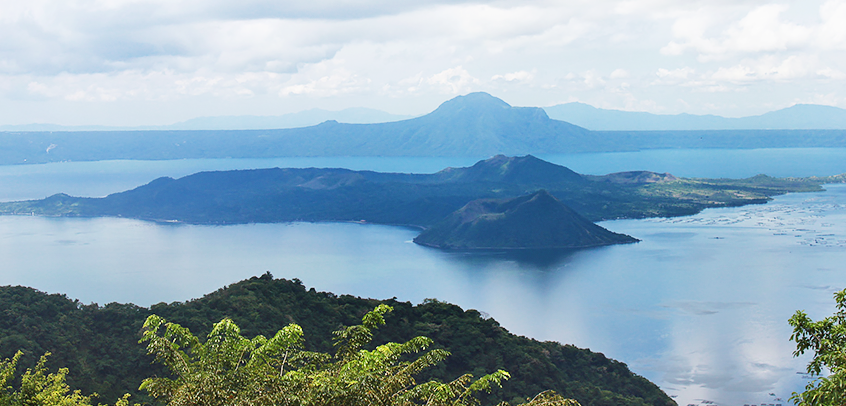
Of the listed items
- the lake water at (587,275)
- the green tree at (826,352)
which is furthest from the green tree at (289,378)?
the lake water at (587,275)

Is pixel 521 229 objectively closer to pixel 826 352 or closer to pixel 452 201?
pixel 452 201

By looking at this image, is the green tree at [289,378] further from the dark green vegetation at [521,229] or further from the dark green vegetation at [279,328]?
the dark green vegetation at [521,229]

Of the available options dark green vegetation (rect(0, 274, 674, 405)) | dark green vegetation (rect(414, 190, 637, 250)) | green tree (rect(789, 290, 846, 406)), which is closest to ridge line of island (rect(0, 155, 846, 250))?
dark green vegetation (rect(414, 190, 637, 250))

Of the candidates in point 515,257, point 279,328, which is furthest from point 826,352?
point 515,257

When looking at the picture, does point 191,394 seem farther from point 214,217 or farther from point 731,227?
point 214,217

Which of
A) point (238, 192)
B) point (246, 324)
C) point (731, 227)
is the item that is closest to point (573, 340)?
point (246, 324)
